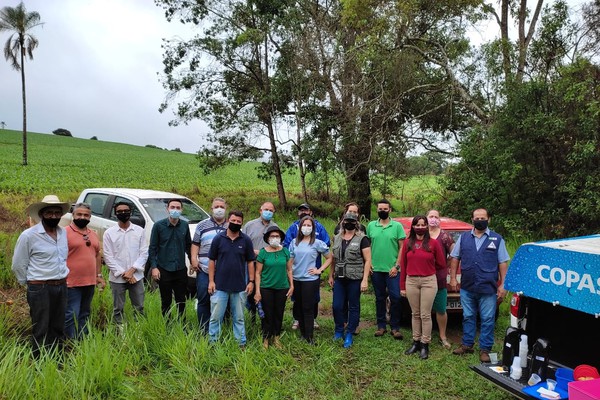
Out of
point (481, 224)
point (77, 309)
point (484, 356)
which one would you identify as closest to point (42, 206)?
point (77, 309)

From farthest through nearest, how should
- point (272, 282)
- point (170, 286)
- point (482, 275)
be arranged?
point (170, 286) → point (272, 282) → point (482, 275)

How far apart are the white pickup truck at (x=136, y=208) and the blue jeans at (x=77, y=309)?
2.61m

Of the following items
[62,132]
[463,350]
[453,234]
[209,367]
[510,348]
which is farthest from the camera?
[62,132]

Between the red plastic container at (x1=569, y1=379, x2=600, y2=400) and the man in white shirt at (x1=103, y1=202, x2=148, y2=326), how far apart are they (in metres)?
4.64

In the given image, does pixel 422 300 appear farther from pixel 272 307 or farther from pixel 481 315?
pixel 272 307

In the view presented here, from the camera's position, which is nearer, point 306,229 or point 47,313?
point 47,313

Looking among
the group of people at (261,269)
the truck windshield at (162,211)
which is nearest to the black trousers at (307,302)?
the group of people at (261,269)

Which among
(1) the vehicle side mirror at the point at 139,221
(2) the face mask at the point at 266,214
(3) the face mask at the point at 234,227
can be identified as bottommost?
(1) the vehicle side mirror at the point at 139,221

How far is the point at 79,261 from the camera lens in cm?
523

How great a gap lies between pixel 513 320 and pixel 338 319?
86.5 inches

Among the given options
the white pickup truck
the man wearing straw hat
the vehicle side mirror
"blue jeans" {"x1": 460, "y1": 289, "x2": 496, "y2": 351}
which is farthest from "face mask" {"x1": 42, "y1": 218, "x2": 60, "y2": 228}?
"blue jeans" {"x1": 460, "y1": 289, "x2": 496, "y2": 351}

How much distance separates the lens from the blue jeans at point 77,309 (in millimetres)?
5199

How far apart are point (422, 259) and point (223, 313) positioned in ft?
8.05

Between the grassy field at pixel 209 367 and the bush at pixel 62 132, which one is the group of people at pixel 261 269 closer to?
the grassy field at pixel 209 367
